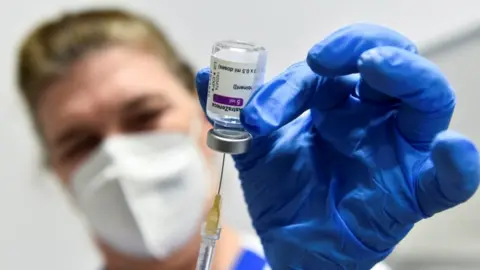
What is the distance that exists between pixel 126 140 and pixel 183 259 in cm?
30

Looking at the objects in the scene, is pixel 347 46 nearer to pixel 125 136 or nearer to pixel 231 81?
pixel 231 81

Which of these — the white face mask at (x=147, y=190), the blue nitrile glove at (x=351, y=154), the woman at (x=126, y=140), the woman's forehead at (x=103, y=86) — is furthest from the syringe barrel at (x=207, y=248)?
the woman's forehead at (x=103, y=86)

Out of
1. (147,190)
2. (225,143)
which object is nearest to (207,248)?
(225,143)

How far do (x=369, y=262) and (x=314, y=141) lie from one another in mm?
160

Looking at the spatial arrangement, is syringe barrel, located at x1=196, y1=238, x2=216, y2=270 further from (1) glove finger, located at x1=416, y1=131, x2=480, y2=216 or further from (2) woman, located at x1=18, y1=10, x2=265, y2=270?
(2) woman, located at x1=18, y1=10, x2=265, y2=270

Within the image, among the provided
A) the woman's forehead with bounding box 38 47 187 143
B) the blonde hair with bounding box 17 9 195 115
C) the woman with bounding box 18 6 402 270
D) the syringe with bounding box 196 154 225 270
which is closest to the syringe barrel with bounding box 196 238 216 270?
the syringe with bounding box 196 154 225 270

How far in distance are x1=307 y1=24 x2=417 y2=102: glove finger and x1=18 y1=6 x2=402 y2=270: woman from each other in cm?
60

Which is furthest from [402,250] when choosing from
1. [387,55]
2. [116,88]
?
[387,55]

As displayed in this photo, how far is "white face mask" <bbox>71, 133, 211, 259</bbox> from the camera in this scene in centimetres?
130

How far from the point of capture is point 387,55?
2.07 feet

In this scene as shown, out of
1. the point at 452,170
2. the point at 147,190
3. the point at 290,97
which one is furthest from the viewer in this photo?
the point at 147,190

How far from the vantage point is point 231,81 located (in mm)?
648

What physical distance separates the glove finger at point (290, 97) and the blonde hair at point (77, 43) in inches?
32.2

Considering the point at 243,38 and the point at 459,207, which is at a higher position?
the point at 243,38
